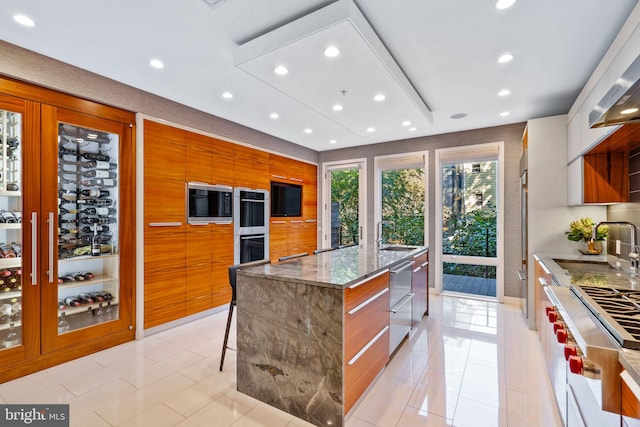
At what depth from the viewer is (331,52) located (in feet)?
7.18

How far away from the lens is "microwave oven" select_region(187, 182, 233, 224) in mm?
3595

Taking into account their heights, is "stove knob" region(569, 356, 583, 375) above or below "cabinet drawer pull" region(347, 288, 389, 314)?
above

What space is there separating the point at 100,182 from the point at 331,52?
8.38 ft

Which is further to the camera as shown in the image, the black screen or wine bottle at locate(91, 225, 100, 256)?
the black screen

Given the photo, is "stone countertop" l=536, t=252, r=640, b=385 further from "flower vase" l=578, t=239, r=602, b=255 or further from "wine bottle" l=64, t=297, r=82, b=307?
"wine bottle" l=64, t=297, r=82, b=307

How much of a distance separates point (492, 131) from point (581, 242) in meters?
2.05

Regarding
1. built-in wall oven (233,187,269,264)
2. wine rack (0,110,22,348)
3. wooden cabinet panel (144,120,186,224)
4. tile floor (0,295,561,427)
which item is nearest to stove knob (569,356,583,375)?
tile floor (0,295,561,427)

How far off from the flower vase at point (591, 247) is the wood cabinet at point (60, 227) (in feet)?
15.3

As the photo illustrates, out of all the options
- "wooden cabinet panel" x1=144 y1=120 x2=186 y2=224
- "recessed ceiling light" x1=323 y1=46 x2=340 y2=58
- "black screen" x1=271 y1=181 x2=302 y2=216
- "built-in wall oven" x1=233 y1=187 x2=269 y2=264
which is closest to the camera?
"recessed ceiling light" x1=323 y1=46 x2=340 y2=58

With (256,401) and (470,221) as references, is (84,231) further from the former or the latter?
(470,221)

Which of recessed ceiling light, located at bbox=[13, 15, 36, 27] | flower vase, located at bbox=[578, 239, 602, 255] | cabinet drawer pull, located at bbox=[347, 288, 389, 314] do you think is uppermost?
recessed ceiling light, located at bbox=[13, 15, 36, 27]

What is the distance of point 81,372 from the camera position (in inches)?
96.8

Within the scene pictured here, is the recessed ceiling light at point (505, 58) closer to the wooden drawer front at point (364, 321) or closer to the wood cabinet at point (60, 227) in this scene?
the wooden drawer front at point (364, 321)

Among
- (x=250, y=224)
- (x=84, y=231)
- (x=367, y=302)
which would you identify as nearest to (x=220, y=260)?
(x=250, y=224)
